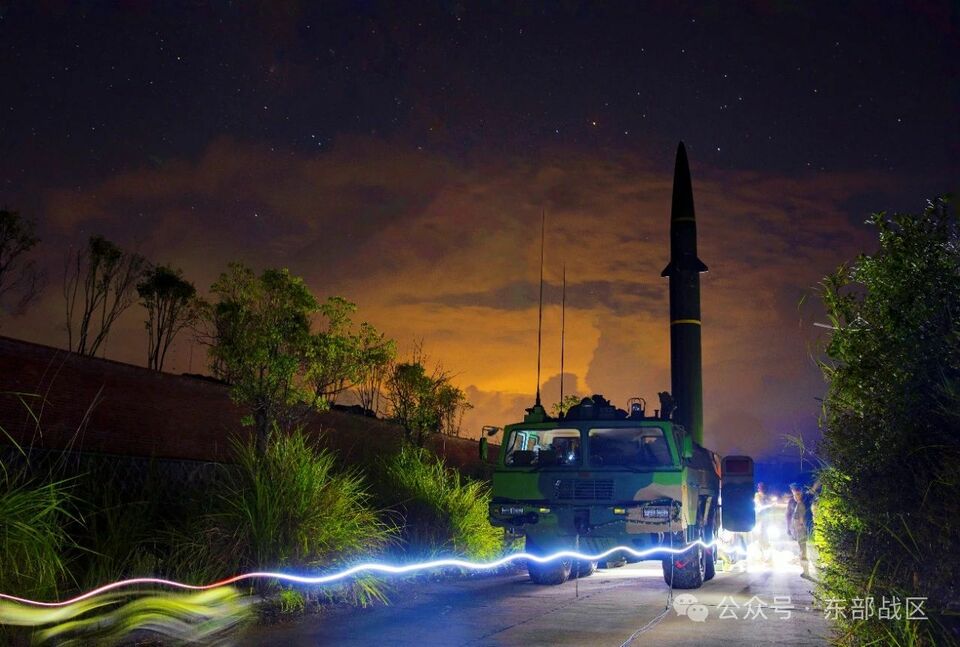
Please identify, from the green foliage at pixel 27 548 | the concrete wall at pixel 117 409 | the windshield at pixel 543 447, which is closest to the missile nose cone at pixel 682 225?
the concrete wall at pixel 117 409

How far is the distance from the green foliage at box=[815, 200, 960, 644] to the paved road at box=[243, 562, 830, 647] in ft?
6.17

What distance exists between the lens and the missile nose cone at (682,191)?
31.7m

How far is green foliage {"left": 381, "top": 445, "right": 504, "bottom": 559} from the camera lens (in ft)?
48.3

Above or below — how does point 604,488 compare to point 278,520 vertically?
above

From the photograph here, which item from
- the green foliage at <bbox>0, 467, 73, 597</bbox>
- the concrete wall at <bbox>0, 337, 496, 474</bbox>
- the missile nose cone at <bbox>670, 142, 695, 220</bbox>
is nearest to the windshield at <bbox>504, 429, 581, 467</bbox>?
the concrete wall at <bbox>0, 337, 496, 474</bbox>

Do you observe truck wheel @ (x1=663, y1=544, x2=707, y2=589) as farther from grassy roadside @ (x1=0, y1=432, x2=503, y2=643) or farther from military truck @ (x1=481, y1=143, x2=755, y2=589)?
grassy roadside @ (x1=0, y1=432, x2=503, y2=643)

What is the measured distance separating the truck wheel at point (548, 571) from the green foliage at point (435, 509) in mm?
A: 1618

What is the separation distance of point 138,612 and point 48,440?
14.7 m

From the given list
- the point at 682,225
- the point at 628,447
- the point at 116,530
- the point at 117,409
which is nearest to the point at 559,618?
the point at 628,447

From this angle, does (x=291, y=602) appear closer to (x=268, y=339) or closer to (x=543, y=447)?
(x=543, y=447)

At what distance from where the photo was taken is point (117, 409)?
2333cm

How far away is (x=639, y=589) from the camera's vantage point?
13.4 metres

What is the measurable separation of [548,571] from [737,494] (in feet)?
19.2

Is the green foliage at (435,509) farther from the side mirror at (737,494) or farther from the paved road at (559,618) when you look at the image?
the side mirror at (737,494)
